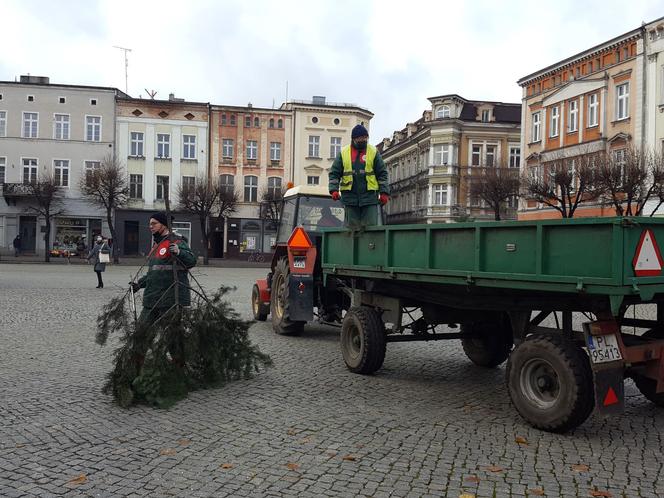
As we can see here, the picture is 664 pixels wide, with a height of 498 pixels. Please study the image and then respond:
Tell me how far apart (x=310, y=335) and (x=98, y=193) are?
34.4 metres

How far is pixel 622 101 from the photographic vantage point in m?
33.4

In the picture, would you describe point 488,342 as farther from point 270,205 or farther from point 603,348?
point 270,205

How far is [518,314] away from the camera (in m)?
5.56

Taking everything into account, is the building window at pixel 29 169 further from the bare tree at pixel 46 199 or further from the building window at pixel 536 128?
the building window at pixel 536 128

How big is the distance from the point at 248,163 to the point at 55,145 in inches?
567

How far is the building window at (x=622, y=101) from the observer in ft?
108

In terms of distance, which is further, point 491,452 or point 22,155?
point 22,155

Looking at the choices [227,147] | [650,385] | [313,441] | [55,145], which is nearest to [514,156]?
[227,147]

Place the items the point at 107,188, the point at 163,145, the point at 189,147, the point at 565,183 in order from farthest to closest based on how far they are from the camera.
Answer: the point at 189,147 → the point at 163,145 → the point at 107,188 → the point at 565,183

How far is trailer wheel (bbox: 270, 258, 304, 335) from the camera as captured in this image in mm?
9797

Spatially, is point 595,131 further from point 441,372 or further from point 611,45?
point 441,372

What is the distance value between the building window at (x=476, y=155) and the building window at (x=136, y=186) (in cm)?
2662

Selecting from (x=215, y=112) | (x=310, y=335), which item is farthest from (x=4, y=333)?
(x=215, y=112)

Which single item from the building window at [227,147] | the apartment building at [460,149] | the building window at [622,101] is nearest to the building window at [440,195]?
the apartment building at [460,149]
